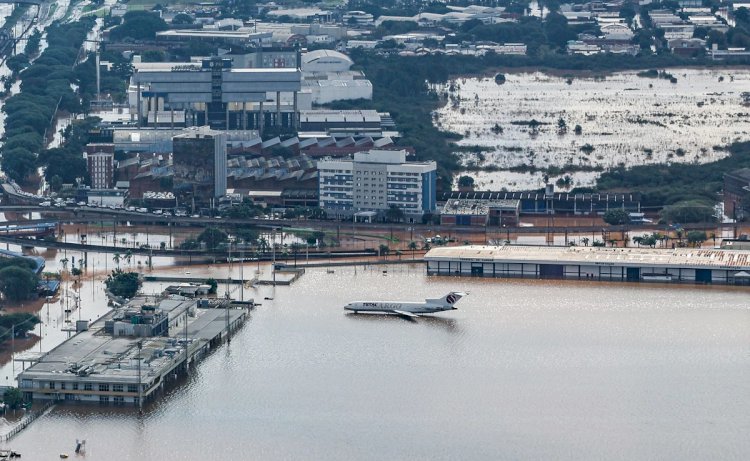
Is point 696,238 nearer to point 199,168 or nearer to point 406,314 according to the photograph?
point 406,314

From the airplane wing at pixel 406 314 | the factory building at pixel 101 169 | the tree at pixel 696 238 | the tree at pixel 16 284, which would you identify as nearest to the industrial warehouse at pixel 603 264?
the tree at pixel 696 238

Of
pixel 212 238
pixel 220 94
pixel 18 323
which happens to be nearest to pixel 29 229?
pixel 212 238

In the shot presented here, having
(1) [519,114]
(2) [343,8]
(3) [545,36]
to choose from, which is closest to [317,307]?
(1) [519,114]

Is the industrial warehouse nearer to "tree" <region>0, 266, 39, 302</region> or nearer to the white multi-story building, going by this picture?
the white multi-story building

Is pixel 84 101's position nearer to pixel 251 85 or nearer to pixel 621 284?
pixel 251 85

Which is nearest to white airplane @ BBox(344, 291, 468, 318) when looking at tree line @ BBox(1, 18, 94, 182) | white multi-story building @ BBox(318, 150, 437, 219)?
white multi-story building @ BBox(318, 150, 437, 219)
